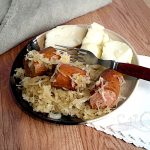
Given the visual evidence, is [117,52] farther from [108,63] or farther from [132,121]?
[132,121]

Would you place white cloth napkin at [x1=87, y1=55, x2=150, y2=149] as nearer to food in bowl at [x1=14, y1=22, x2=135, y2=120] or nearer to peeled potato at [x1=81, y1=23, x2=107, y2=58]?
food in bowl at [x1=14, y1=22, x2=135, y2=120]

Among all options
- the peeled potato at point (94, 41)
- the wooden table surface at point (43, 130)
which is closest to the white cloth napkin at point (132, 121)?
the wooden table surface at point (43, 130)

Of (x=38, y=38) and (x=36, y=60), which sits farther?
(x=38, y=38)

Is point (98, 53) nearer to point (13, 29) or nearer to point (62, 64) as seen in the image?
point (62, 64)

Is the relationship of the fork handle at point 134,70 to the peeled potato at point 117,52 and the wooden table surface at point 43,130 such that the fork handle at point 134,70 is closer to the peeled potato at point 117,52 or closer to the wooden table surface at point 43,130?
the peeled potato at point 117,52

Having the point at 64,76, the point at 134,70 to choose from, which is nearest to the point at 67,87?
the point at 64,76

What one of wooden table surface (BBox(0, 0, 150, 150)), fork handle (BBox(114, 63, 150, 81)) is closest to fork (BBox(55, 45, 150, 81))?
fork handle (BBox(114, 63, 150, 81))

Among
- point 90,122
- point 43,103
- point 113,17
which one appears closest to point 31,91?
point 43,103

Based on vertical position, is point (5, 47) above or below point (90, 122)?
above
